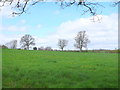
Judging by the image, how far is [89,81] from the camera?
10.8 meters

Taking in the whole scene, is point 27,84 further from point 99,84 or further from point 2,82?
point 99,84

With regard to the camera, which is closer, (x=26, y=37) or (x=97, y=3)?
(x=97, y=3)

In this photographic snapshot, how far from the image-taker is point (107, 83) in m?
10.5

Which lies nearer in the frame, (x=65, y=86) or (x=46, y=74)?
(x=65, y=86)

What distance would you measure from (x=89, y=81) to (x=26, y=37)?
152 feet

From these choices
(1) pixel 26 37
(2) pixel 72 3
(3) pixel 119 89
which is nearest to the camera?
(3) pixel 119 89

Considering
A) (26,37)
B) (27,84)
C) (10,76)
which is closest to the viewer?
(27,84)

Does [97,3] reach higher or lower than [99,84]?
higher

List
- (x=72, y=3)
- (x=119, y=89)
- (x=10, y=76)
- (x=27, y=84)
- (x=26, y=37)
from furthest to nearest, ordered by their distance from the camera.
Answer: (x=26, y=37) → (x=10, y=76) → (x=72, y=3) → (x=27, y=84) → (x=119, y=89)

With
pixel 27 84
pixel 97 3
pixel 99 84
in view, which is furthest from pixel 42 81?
pixel 97 3

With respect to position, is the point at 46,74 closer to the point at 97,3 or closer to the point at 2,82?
the point at 2,82

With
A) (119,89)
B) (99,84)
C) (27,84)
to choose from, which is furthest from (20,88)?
(119,89)

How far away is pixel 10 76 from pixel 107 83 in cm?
546

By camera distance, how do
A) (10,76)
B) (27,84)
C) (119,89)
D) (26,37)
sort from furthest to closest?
(26,37), (10,76), (27,84), (119,89)
